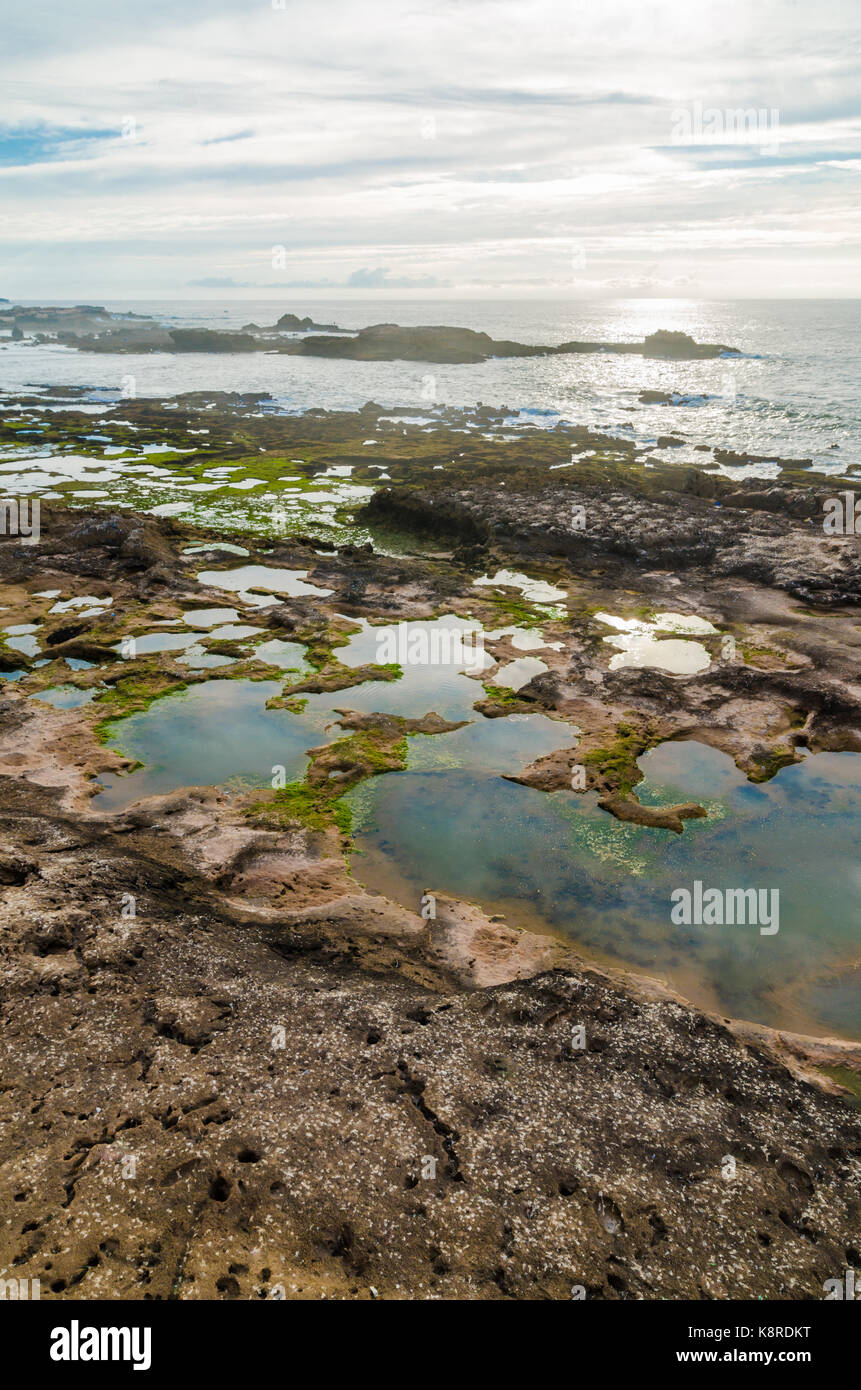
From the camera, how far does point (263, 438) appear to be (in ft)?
244

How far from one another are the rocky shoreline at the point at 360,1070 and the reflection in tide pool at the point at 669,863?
75 cm

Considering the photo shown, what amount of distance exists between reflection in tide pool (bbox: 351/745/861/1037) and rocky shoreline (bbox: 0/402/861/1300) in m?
0.75

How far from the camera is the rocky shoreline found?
9125 mm

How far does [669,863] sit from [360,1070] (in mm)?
9943

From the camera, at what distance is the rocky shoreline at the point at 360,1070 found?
912 centimetres

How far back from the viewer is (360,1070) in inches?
458
